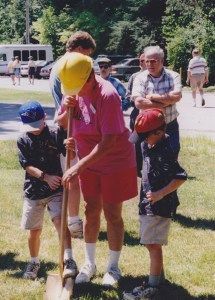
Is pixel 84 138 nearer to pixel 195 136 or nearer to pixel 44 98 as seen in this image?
pixel 195 136

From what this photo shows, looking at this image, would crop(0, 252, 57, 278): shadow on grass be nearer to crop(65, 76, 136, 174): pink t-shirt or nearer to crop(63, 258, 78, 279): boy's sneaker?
crop(63, 258, 78, 279): boy's sneaker

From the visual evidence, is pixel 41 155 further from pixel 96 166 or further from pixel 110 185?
pixel 110 185

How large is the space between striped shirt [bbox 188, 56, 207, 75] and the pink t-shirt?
14271mm

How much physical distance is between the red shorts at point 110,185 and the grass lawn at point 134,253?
0.77 meters

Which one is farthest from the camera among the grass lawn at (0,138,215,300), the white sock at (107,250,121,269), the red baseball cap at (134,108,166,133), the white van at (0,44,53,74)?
the white van at (0,44,53,74)

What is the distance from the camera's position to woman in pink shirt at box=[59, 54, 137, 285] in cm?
400

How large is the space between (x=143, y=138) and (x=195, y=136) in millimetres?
7853

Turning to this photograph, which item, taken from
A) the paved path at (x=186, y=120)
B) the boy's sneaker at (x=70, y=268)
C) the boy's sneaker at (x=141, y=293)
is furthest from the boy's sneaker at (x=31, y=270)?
the paved path at (x=186, y=120)

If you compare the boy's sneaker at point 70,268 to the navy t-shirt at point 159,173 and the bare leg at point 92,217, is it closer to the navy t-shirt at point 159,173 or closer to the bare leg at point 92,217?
the bare leg at point 92,217

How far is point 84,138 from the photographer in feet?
14.2

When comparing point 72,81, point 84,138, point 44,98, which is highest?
point 72,81

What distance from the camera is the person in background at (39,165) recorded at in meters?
4.37

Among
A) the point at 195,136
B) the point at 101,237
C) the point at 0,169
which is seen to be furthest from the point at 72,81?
the point at 195,136

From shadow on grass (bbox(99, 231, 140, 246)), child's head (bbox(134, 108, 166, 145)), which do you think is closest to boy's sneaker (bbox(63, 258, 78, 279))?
shadow on grass (bbox(99, 231, 140, 246))
